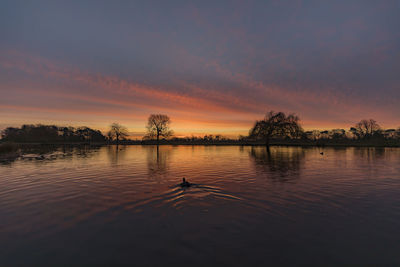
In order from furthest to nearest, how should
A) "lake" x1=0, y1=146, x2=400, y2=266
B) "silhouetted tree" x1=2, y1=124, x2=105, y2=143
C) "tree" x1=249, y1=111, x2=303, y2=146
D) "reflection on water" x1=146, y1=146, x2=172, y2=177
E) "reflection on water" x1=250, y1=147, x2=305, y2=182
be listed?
"silhouetted tree" x1=2, y1=124, x2=105, y2=143 < "tree" x1=249, y1=111, x2=303, y2=146 < "reflection on water" x1=146, y1=146, x2=172, y2=177 < "reflection on water" x1=250, y1=147, x2=305, y2=182 < "lake" x1=0, y1=146, x2=400, y2=266

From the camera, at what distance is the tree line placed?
6975 cm

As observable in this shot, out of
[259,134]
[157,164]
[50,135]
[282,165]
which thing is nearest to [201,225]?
[157,164]

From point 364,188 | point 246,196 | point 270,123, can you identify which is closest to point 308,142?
point 270,123

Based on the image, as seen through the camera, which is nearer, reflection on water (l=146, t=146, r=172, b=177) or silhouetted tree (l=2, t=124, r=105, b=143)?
reflection on water (l=146, t=146, r=172, b=177)

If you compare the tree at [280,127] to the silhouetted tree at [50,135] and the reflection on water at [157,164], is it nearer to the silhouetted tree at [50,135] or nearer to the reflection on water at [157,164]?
the reflection on water at [157,164]

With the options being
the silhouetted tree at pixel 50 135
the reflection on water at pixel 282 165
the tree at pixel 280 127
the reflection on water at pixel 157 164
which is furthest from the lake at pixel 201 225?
the silhouetted tree at pixel 50 135

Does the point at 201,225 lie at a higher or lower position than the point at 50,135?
lower

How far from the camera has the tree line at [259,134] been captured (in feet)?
229

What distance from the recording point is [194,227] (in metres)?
6.62

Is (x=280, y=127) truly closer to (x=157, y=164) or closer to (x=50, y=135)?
(x=157, y=164)

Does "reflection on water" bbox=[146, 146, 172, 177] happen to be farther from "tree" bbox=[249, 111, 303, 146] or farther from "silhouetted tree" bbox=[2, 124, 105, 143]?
"silhouetted tree" bbox=[2, 124, 105, 143]

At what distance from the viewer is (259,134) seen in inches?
2817

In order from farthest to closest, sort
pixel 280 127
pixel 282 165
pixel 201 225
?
1. pixel 280 127
2. pixel 282 165
3. pixel 201 225

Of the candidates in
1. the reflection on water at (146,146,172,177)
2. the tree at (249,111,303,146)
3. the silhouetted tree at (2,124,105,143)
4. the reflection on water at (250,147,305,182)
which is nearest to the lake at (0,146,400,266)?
the reflection on water at (250,147,305,182)
